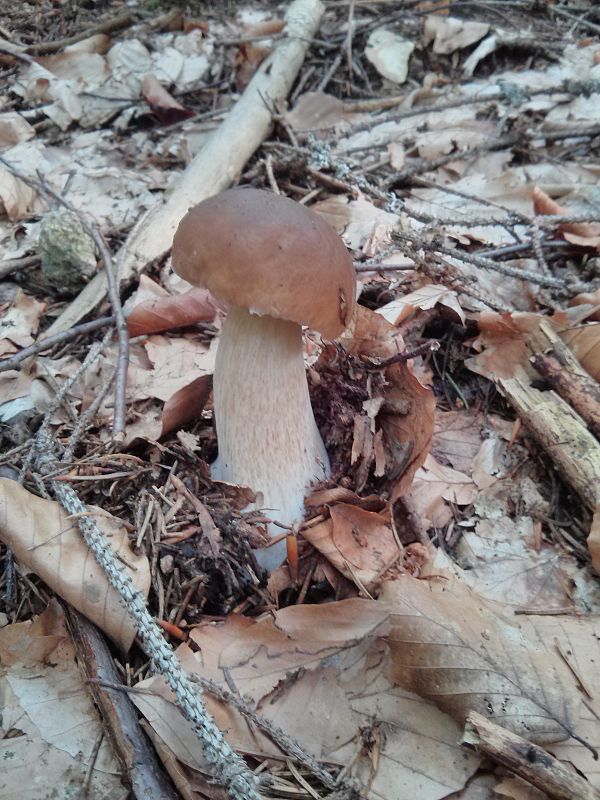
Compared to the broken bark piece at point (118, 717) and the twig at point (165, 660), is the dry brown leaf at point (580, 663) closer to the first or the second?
the twig at point (165, 660)

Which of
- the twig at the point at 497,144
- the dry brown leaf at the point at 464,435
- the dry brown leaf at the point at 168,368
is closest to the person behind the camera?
the dry brown leaf at the point at 464,435

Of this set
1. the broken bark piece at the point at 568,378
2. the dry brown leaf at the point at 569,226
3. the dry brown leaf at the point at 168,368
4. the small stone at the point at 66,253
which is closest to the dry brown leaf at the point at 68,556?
the dry brown leaf at the point at 168,368

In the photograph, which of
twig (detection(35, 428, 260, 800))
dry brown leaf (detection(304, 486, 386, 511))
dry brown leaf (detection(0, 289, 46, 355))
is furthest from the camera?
dry brown leaf (detection(0, 289, 46, 355))

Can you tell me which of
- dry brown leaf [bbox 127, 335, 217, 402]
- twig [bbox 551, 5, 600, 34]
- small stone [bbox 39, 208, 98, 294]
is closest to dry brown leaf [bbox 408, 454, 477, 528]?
dry brown leaf [bbox 127, 335, 217, 402]

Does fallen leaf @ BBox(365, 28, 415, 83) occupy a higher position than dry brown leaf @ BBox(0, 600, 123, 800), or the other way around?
fallen leaf @ BBox(365, 28, 415, 83)

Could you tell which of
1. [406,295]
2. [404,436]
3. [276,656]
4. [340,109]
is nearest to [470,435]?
[404,436]

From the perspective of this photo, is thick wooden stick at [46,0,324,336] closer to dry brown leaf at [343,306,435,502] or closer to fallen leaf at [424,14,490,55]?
fallen leaf at [424,14,490,55]
